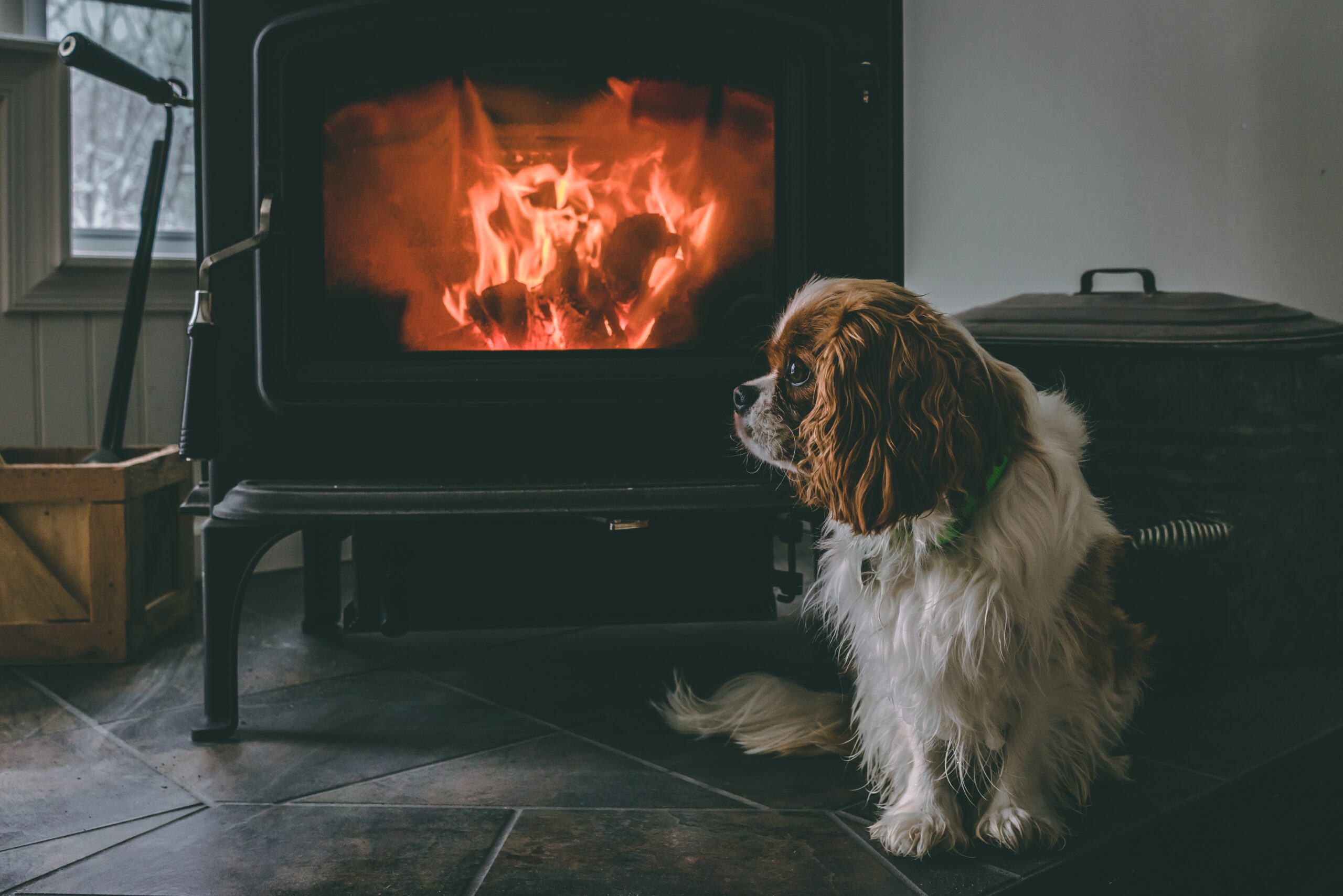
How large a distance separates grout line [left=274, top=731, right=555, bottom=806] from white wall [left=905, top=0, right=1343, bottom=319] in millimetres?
1985

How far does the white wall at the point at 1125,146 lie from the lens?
2.41m

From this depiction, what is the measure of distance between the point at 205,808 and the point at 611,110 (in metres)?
1.19

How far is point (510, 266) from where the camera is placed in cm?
172

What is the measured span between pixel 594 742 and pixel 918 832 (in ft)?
1.90

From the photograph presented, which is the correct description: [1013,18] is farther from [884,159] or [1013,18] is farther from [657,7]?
[657,7]

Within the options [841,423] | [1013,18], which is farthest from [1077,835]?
[1013,18]

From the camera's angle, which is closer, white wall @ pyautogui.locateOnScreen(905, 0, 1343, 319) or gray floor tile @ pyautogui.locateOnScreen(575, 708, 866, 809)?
gray floor tile @ pyautogui.locateOnScreen(575, 708, 866, 809)

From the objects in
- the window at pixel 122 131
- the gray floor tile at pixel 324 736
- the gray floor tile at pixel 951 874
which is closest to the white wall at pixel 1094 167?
the window at pixel 122 131

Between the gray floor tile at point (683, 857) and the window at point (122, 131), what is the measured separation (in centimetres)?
185

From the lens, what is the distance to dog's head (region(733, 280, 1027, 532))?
50.2 inches

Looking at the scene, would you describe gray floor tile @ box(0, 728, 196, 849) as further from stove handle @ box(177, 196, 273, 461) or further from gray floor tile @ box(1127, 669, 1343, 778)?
gray floor tile @ box(1127, 669, 1343, 778)

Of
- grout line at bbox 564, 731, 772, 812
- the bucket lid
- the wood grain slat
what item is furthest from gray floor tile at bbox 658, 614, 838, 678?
the wood grain slat

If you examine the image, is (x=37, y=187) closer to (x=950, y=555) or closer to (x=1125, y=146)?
(x=950, y=555)

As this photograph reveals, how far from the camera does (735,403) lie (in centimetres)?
145
